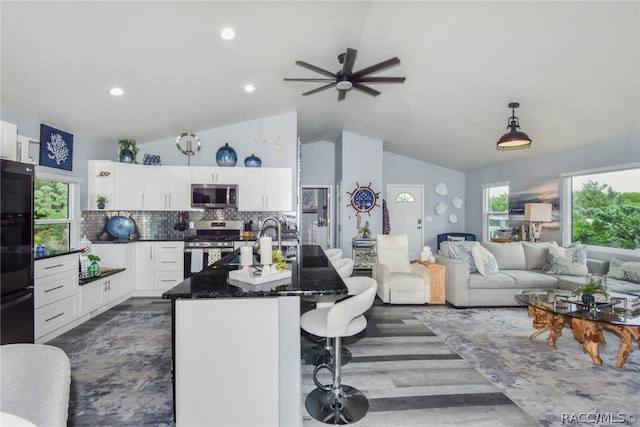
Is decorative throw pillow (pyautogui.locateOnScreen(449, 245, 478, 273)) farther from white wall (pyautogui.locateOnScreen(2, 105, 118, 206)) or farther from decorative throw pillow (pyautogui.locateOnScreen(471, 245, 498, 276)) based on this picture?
white wall (pyautogui.locateOnScreen(2, 105, 118, 206))

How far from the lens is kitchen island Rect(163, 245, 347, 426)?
179cm

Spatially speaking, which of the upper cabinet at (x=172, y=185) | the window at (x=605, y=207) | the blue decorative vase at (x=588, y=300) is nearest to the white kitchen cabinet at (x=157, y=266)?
the upper cabinet at (x=172, y=185)

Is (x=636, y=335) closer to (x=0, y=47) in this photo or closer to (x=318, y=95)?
(x=318, y=95)

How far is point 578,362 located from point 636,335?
0.56 metres

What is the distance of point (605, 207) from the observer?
15.2 feet

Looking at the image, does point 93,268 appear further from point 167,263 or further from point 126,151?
point 126,151

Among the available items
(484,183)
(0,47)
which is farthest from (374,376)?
(484,183)

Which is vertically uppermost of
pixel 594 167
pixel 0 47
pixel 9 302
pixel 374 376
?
pixel 0 47

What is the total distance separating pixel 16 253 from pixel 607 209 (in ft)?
22.8

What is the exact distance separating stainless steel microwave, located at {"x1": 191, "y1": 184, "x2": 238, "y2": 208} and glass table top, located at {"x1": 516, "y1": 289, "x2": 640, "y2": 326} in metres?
4.23

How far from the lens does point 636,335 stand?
2.80 meters

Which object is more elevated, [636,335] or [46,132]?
[46,132]

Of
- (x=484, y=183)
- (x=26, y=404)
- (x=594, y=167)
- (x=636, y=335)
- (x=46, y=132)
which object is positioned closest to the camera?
(x=26, y=404)

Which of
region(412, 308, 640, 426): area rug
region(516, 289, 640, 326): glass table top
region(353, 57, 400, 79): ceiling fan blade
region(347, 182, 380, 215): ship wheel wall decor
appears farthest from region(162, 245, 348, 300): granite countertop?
region(347, 182, 380, 215): ship wheel wall decor
